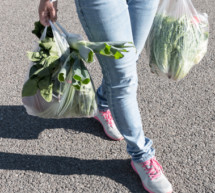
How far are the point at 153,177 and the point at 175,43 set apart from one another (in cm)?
83

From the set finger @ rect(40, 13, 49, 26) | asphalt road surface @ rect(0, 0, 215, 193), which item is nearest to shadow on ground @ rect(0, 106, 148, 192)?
asphalt road surface @ rect(0, 0, 215, 193)

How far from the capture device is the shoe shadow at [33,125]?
2.32m

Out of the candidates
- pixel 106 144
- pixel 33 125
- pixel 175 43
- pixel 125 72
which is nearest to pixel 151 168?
pixel 106 144

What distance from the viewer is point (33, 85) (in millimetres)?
1610

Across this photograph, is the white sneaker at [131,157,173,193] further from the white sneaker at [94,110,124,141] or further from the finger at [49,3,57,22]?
the finger at [49,3,57,22]

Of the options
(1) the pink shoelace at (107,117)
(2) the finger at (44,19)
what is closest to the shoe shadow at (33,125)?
(1) the pink shoelace at (107,117)

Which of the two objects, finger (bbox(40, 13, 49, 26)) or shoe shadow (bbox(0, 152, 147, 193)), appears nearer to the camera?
finger (bbox(40, 13, 49, 26))

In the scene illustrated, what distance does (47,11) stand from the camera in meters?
1.59

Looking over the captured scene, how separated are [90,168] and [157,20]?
104 cm

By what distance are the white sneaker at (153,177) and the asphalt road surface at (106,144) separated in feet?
0.22

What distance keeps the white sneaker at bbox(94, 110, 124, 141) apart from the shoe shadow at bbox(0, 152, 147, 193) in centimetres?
20

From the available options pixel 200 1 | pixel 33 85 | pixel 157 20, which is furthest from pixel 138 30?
pixel 200 1

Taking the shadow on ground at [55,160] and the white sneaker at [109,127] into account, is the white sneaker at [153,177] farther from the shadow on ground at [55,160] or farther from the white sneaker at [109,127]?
the white sneaker at [109,127]

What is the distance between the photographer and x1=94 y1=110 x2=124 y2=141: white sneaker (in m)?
2.22
